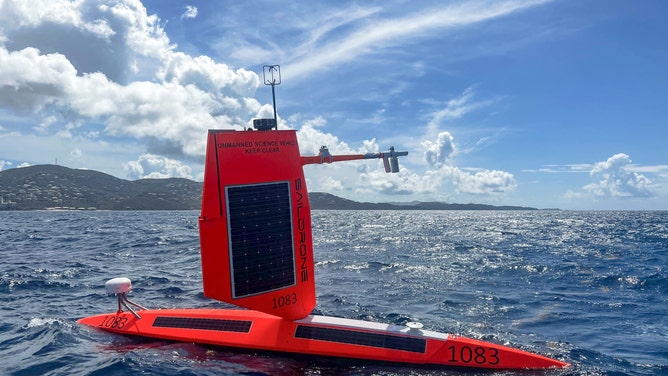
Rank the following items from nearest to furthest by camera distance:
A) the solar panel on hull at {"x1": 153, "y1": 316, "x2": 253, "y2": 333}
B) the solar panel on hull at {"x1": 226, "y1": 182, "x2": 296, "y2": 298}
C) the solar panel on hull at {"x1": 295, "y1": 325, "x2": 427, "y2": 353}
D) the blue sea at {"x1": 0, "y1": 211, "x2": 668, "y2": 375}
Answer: the solar panel on hull at {"x1": 226, "y1": 182, "x2": 296, "y2": 298} → the blue sea at {"x1": 0, "y1": 211, "x2": 668, "y2": 375} → the solar panel on hull at {"x1": 295, "y1": 325, "x2": 427, "y2": 353} → the solar panel on hull at {"x1": 153, "y1": 316, "x2": 253, "y2": 333}

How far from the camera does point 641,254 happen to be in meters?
37.0

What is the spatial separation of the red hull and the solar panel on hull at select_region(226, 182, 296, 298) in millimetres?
1694

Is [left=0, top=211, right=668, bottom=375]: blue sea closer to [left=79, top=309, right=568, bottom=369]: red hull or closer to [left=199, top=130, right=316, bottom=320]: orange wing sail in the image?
[left=79, top=309, right=568, bottom=369]: red hull

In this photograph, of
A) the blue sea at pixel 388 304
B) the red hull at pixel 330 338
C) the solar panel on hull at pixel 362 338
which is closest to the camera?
the red hull at pixel 330 338

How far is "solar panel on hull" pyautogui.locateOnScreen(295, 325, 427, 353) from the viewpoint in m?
12.6

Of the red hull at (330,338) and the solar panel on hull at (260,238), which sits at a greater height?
the solar panel on hull at (260,238)

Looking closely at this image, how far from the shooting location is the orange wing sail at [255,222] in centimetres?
1191

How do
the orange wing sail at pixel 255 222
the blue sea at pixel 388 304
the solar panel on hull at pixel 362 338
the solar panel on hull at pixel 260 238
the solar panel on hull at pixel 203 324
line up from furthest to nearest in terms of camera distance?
the solar panel on hull at pixel 203 324
the solar panel on hull at pixel 362 338
the blue sea at pixel 388 304
the solar panel on hull at pixel 260 238
the orange wing sail at pixel 255 222

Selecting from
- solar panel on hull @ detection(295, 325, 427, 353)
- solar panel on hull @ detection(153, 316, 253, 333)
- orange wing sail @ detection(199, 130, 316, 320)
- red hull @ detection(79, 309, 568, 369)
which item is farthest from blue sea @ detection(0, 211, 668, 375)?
orange wing sail @ detection(199, 130, 316, 320)

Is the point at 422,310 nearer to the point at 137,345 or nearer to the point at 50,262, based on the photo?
the point at 137,345

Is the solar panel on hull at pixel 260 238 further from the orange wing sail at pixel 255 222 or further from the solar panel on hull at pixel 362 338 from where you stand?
the solar panel on hull at pixel 362 338

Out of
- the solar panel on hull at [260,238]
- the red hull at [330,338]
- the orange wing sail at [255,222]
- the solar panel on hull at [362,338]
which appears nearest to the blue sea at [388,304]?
the red hull at [330,338]

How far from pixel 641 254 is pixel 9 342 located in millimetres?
42128

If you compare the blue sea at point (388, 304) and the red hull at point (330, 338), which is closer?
the red hull at point (330, 338)
